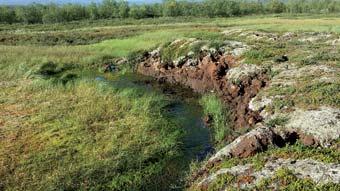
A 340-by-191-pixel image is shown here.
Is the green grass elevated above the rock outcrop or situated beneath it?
situated beneath

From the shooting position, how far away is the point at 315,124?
922 inches

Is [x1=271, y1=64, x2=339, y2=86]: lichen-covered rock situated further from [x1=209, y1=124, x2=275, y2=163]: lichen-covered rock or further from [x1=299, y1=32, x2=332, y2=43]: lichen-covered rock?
[x1=299, y1=32, x2=332, y2=43]: lichen-covered rock

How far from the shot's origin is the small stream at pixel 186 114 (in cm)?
2620

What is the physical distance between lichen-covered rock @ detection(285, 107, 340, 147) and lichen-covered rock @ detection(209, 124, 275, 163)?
1.88m

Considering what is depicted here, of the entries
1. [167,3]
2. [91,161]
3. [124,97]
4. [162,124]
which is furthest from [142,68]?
[167,3]

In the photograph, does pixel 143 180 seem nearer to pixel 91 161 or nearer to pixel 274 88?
pixel 91 161

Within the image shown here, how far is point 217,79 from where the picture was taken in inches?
1610

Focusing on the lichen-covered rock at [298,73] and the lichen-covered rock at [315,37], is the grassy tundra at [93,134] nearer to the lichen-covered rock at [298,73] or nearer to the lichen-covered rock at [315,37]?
the lichen-covered rock at [298,73]

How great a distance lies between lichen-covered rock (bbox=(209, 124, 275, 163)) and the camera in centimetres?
2186

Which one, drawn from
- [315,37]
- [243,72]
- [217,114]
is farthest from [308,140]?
[315,37]

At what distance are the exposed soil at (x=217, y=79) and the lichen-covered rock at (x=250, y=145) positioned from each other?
172 inches

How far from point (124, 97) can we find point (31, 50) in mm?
32696

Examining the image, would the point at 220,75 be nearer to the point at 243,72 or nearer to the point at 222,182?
the point at 243,72

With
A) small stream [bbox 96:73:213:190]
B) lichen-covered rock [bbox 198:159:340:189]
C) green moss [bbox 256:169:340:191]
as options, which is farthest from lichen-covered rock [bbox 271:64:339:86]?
green moss [bbox 256:169:340:191]
